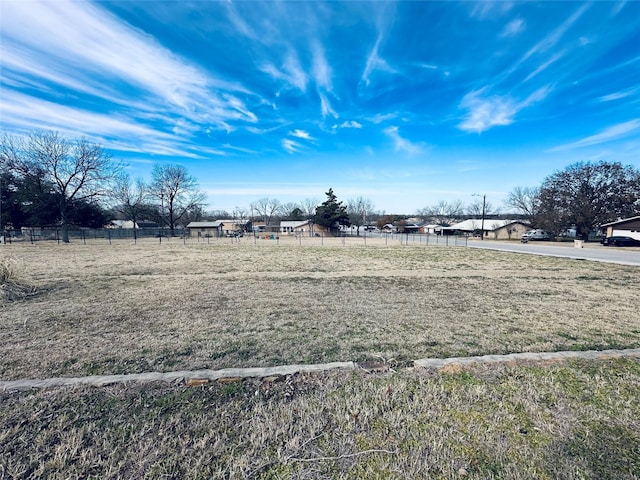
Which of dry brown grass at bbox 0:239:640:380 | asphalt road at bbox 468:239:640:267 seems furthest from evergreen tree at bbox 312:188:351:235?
dry brown grass at bbox 0:239:640:380

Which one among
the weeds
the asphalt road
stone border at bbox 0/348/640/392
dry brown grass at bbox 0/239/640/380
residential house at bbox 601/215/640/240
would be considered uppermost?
residential house at bbox 601/215/640/240

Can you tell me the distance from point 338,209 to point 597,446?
171 ft

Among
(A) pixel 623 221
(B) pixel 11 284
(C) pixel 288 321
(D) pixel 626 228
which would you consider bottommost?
(C) pixel 288 321

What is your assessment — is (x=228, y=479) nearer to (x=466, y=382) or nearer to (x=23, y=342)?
(x=466, y=382)

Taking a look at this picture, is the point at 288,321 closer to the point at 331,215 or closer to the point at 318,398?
the point at 318,398

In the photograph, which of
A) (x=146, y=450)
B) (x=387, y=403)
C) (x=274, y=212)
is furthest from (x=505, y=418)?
(x=274, y=212)

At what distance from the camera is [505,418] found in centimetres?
240

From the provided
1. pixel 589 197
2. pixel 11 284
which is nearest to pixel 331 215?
pixel 589 197

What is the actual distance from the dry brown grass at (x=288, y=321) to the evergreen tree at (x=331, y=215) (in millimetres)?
43877

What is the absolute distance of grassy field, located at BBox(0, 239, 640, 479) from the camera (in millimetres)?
1945

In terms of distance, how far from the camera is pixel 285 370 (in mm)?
3199

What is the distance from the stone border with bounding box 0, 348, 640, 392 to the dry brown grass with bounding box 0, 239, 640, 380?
21cm

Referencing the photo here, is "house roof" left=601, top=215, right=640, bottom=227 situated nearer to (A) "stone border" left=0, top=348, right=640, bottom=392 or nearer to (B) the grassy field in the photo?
(B) the grassy field

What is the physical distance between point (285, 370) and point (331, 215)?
4995 cm
